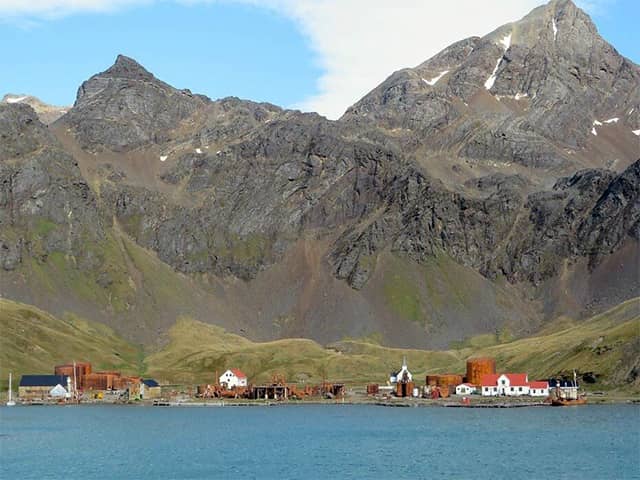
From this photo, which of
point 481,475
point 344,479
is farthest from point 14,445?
point 481,475

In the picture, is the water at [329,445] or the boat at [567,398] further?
the boat at [567,398]

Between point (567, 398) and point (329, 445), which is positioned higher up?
point (567, 398)

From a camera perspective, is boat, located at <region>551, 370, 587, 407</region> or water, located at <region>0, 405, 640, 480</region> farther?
boat, located at <region>551, 370, 587, 407</region>

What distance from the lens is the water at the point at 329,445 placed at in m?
106

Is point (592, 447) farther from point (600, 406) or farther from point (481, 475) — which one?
point (600, 406)

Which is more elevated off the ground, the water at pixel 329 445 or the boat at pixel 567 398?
the boat at pixel 567 398

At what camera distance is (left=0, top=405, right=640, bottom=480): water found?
105875 mm

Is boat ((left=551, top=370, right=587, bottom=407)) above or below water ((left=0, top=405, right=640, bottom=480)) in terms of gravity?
above

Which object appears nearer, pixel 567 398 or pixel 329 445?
A: pixel 329 445

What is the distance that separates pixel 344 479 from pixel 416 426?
184 ft

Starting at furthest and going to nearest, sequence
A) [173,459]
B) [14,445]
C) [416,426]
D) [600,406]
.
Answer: [600,406], [416,426], [14,445], [173,459]

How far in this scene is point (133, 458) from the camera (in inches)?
4638

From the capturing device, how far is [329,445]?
424 feet

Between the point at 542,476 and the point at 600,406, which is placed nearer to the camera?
the point at 542,476
